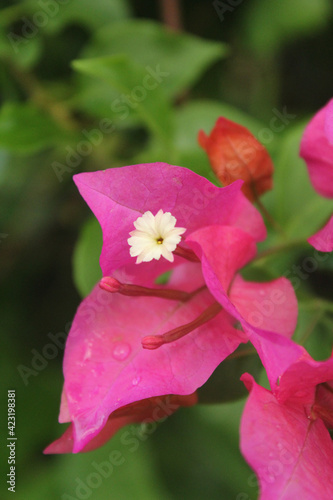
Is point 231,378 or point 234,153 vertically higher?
point 234,153

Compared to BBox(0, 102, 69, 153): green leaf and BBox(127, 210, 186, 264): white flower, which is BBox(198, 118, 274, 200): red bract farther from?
BBox(0, 102, 69, 153): green leaf

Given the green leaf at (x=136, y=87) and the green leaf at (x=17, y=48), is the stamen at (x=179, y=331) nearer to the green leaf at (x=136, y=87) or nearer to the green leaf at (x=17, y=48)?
the green leaf at (x=136, y=87)

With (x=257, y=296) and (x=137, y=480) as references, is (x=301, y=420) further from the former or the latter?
(x=137, y=480)

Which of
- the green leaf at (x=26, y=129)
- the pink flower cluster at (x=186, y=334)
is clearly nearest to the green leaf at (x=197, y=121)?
the green leaf at (x=26, y=129)

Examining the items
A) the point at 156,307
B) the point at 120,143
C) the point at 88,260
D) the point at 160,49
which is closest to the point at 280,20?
the point at 160,49

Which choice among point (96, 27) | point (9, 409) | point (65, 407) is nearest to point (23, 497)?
point (9, 409)

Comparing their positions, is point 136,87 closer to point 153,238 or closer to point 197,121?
point 197,121
